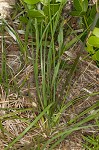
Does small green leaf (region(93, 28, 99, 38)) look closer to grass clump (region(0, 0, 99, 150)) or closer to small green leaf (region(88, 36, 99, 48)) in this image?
small green leaf (region(88, 36, 99, 48))

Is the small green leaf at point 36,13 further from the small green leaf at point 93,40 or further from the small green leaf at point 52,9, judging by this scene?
the small green leaf at point 93,40

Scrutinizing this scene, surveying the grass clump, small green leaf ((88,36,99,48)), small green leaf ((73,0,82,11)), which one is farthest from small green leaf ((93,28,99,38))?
small green leaf ((73,0,82,11))

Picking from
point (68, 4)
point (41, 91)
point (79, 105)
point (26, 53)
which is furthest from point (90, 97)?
point (68, 4)

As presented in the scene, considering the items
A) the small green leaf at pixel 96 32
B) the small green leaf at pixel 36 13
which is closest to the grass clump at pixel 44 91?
the small green leaf at pixel 36 13

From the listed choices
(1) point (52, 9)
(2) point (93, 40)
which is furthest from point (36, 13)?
(2) point (93, 40)

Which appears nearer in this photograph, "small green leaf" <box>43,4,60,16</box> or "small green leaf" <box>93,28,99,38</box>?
"small green leaf" <box>93,28,99,38</box>

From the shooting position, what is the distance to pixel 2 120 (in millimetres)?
1569

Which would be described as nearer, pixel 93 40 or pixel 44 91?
pixel 93 40

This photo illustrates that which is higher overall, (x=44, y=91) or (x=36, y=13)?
(x=36, y=13)

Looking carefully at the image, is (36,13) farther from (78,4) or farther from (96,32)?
(96,32)

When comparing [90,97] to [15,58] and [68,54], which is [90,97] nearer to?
[68,54]

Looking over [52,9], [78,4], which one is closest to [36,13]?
[52,9]

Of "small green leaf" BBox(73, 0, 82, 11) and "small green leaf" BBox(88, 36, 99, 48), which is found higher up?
"small green leaf" BBox(73, 0, 82, 11)

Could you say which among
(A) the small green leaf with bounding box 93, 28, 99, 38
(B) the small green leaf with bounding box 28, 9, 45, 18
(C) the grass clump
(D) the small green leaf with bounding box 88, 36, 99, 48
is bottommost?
(C) the grass clump
